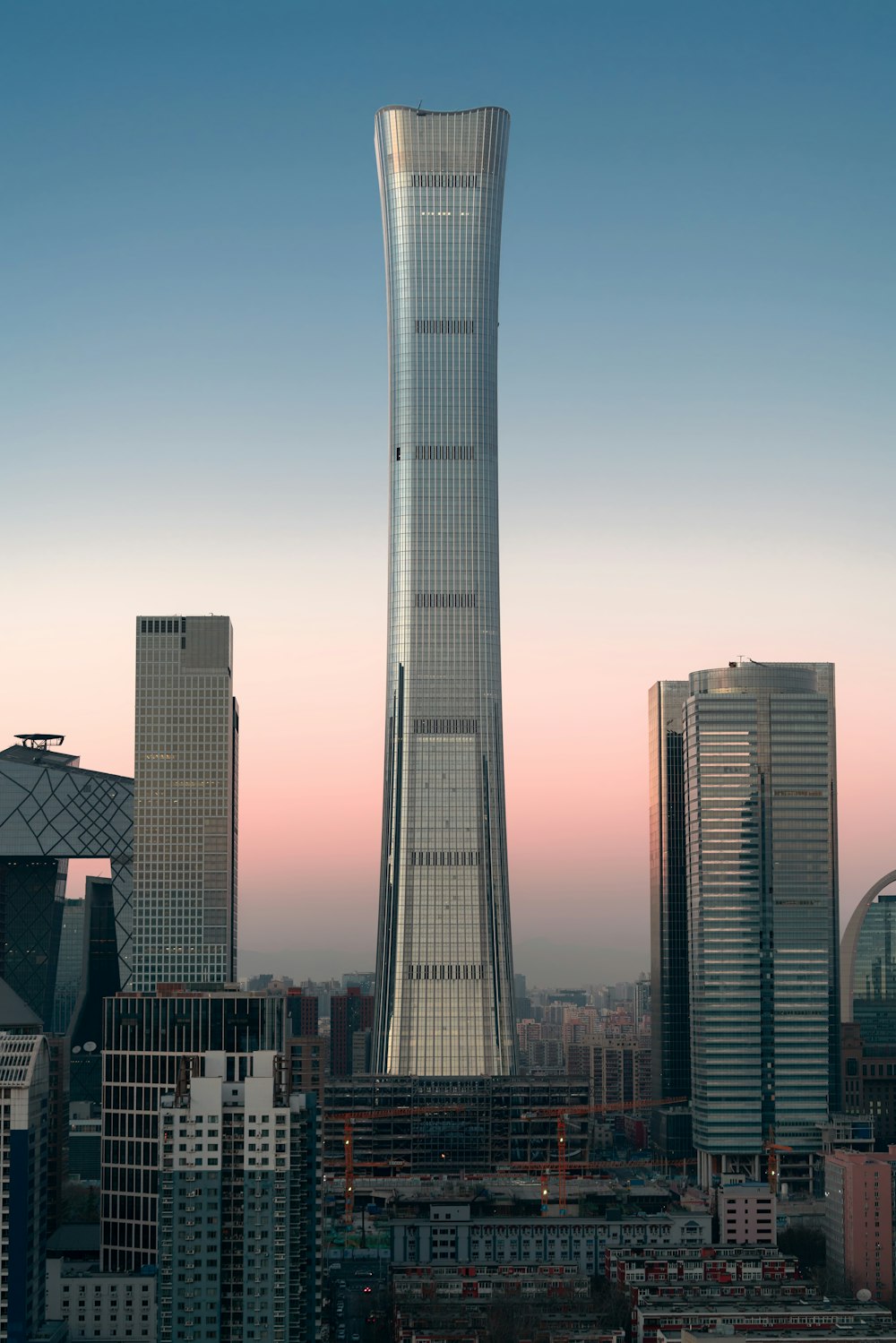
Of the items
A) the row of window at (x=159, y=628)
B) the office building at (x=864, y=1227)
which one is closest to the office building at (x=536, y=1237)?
the office building at (x=864, y=1227)

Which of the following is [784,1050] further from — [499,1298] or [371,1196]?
[499,1298]

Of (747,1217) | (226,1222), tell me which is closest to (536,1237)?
(747,1217)

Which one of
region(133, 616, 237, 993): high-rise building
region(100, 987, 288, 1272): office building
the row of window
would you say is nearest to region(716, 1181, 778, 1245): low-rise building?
region(100, 987, 288, 1272): office building

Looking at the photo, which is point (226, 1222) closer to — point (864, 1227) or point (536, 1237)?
point (536, 1237)

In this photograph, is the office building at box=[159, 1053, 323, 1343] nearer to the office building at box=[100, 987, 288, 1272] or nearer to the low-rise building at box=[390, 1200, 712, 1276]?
the office building at box=[100, 987, 288, 1272]

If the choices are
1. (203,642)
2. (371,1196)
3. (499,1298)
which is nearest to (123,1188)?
(499,1298)
